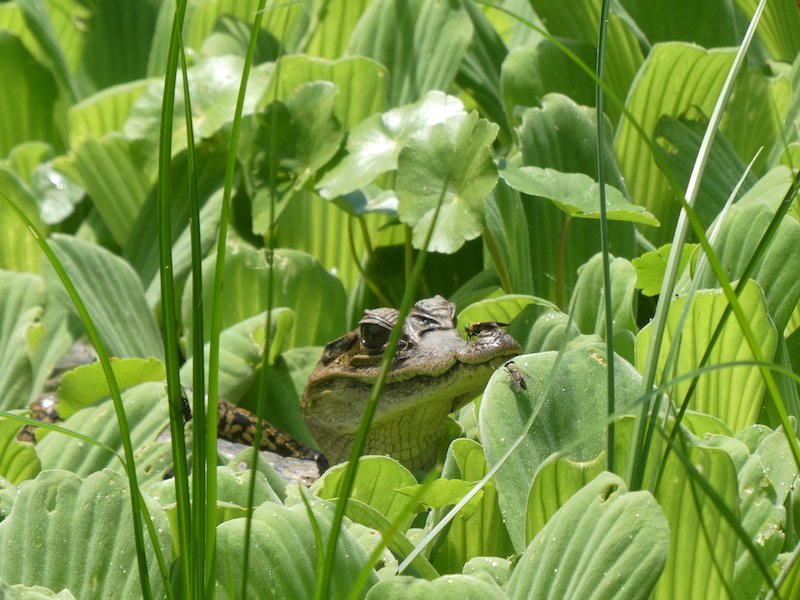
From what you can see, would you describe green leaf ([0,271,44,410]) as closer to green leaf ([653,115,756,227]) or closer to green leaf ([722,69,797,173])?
green leaf ([653,115,756,227])

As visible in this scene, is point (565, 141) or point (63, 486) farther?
point (565, 141)

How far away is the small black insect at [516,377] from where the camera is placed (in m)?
1.31

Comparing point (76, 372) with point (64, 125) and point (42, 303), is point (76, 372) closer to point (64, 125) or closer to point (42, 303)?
point (42, 303)

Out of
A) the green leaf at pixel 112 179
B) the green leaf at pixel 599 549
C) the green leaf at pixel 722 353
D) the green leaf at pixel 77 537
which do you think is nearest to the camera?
the green leaf at pixel 599 549

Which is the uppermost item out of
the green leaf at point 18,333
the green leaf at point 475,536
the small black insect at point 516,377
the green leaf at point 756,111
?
the green leaf at point 756,111

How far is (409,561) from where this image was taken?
3.69 ft

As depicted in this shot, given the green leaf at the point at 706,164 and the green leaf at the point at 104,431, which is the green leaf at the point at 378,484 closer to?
the green leaf at the point at 104,431

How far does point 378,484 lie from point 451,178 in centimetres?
63

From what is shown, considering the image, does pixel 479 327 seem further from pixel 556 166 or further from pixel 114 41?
pixel 114 41

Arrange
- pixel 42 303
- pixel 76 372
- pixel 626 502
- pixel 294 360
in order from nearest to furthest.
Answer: pixel 626 502 < pixel 76 372 < pixel 294 360 < pixel 42 303

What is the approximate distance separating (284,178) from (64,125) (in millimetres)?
1257

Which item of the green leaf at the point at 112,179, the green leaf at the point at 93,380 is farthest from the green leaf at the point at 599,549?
the green leaf at the point at 112,179

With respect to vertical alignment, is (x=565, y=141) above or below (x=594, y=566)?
above

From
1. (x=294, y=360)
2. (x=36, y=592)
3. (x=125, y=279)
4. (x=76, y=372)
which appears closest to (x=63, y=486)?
(x=36, y=592)
